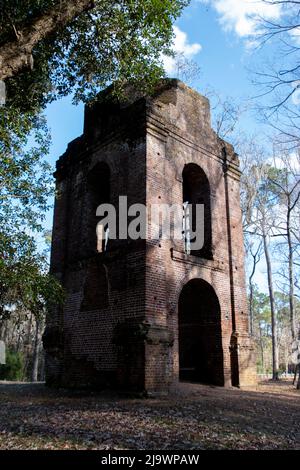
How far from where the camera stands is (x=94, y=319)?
10.6 meters

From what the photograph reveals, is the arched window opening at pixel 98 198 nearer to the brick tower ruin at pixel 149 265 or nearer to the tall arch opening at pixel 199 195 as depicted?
the brick tower ruin at pixel 149 265

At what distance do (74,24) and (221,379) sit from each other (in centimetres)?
998

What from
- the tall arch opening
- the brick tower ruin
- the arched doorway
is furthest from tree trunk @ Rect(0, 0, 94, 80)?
the arched doorway

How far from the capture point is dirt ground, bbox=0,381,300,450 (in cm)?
480

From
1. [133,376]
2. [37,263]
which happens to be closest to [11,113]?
[37,263]

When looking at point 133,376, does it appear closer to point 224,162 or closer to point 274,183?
point 224,162

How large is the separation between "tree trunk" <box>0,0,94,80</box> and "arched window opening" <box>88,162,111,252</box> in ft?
15.7

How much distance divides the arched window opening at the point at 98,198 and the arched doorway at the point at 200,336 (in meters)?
3.05

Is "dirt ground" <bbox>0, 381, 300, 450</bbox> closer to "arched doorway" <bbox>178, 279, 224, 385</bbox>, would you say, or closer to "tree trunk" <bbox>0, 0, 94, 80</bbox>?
"arched doorway" <bbox>178, 279, 224, 385</bbox>

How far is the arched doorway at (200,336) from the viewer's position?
11281 millimetres

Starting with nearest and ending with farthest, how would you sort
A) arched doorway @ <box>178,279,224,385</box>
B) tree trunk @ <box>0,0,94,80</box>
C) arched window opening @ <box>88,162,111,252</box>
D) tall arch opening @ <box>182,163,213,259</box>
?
1. tree trunk @ <box>0,0,94,80</box>
2. arched doorway @ <box>178,279,224,385</box>
3. tall arch opening @ <box>182,163,213,259</box>
4. arched window opening @ <box>88,162,111,252</box>

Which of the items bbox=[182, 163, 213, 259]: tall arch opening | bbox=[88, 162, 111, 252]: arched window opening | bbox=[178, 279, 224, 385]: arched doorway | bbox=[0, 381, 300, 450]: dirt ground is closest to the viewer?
bbox=[0, 381, 300, 450]: dirt ground

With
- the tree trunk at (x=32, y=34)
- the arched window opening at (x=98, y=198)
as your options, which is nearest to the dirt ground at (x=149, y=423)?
the arched window opening at (x=98, y=198)

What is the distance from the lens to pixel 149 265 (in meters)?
9.41
